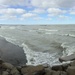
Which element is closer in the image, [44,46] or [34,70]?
[34,70]

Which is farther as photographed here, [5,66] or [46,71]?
[5,66]

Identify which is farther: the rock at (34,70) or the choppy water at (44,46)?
the choppy water at (44,46)

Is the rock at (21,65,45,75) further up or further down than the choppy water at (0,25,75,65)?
further up

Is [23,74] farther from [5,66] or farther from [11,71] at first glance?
[5,66]

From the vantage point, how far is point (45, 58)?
43.2 ft

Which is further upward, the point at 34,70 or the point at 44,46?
the point at 34,70

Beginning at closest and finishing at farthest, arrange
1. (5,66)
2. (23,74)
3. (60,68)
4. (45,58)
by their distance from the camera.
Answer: (23,74), (60,68), (5,66), (45,58)

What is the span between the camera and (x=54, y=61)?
1226cm

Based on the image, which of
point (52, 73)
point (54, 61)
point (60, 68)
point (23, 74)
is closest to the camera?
point (52, 73)

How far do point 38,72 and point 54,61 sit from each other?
4779 mm

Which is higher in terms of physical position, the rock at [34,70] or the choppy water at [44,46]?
the rock at [34,70]

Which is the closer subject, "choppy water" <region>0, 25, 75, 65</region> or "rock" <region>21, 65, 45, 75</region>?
"rock" <region>21, 65, 45, 75</region>

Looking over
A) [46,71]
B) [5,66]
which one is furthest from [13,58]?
[46,71]

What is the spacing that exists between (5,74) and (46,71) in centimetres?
182
